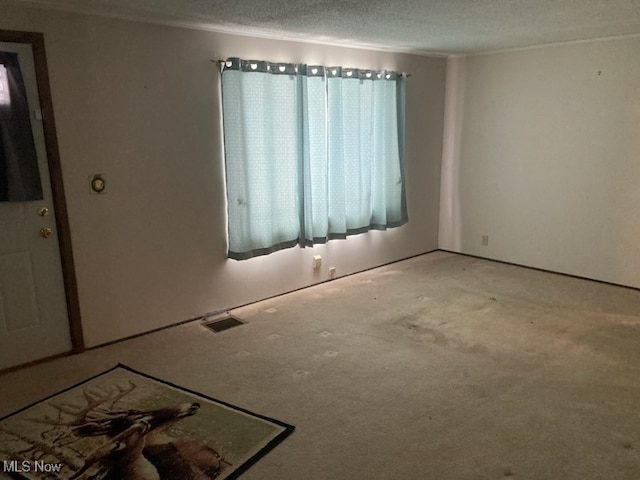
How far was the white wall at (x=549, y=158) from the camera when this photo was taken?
14.4ft

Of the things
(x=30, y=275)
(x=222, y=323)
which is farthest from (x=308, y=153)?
(x=30, y=275)

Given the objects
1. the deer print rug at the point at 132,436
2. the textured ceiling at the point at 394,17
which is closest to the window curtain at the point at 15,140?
the textured ceiling at the point at 394,17

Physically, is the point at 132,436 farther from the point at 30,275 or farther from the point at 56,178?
the point at 56,178

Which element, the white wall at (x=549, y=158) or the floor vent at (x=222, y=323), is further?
the white wall at (x=549, y=158)

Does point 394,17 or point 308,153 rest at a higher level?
point 394,17

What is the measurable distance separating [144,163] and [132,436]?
1883mm

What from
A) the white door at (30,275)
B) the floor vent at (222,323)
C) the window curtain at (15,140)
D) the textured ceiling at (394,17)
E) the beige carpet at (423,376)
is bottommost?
the beige carpet at (423,376)

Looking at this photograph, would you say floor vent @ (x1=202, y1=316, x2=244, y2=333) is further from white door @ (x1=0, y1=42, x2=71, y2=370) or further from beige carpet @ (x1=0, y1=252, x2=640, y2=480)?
white door @ (x1=0, y1=42, x2=71, y2=370)

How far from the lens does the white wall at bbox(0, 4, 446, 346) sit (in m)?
3.10

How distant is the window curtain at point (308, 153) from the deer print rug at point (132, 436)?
153cm

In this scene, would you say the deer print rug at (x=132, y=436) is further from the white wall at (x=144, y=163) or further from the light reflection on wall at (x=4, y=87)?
the light reflection on wall at (x=4, y=87)

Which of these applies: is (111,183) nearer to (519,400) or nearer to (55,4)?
(55,4)

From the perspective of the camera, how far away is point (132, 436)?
2.37 m

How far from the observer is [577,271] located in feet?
15.9
